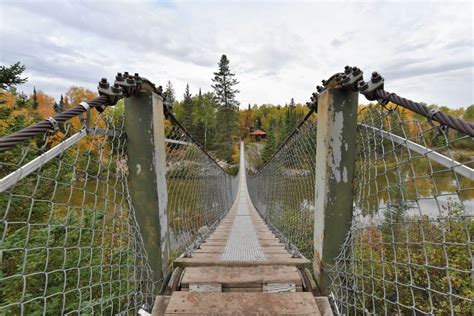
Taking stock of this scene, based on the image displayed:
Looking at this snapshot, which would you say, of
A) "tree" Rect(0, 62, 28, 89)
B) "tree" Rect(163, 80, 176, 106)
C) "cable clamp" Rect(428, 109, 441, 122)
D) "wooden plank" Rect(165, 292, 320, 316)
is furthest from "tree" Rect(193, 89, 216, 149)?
"cable clamp" Rect(428, 109, 441, 122)

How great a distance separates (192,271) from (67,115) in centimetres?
89

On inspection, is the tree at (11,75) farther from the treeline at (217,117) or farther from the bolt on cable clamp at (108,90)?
the treeline at (217,117)

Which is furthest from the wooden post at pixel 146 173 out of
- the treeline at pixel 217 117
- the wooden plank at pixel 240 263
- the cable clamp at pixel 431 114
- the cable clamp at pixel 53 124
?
the treeline at pixel 217 117

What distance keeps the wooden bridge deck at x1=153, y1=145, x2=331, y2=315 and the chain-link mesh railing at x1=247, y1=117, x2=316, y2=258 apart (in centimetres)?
28

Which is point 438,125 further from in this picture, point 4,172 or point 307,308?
point 4,172

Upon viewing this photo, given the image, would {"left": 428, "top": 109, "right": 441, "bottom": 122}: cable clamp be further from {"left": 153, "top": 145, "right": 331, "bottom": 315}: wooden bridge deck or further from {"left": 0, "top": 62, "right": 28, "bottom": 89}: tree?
{"left": 0, "top": 62, "right": 28, "bottom": 89}: tree

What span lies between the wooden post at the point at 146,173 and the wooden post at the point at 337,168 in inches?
30.2

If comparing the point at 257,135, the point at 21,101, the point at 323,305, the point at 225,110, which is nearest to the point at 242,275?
the point at 323,305

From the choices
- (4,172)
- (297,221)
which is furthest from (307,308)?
(4,172)

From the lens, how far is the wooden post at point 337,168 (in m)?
1.19

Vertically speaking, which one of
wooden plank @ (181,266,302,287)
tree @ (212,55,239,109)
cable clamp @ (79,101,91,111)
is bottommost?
wooden plank @ (181,266,302,287)

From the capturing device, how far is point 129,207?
126cm

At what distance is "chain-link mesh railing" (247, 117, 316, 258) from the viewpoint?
1.75 meters

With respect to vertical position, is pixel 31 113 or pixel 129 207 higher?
pixel 31 113
